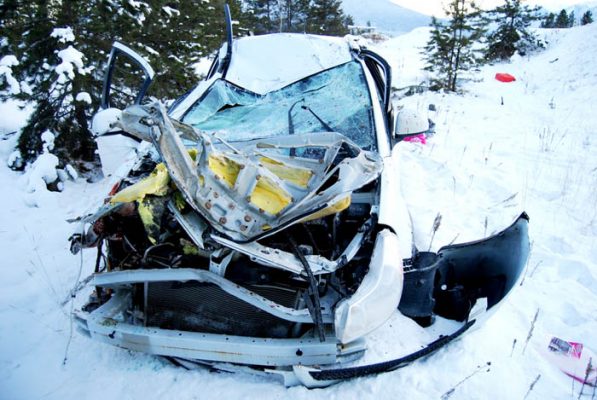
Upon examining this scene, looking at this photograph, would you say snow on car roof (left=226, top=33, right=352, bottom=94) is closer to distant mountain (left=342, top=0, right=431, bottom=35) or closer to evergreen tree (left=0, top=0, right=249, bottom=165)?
evergreen tree (left=0, top=0, right=249, bottom=165)

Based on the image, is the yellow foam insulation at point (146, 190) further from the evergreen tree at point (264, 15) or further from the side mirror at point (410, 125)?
the evergreen tree at point (264, 15)

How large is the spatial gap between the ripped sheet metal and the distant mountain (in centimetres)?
4792

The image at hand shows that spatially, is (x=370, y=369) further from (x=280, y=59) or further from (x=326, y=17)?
(x=326, y=17)

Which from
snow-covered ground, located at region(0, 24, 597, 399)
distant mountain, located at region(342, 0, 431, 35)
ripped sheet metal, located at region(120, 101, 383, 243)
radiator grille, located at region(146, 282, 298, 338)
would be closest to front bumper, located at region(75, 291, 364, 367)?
radiator grille, located at region(146, 282, 298, 338)

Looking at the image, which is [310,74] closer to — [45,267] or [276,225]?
[276,225]

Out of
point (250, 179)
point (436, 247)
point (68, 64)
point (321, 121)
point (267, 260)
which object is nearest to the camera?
point (267, 260)

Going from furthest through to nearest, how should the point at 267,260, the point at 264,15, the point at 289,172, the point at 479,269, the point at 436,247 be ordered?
the point at 264,15
the point at 436,247
the point at 479,269
the point at 289,172
the point at 267,260

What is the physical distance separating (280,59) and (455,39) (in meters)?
7.48

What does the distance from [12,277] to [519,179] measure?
5.58 m

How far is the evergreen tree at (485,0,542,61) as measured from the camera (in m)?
14.6

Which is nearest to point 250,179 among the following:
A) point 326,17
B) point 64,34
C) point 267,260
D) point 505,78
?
point 267,260

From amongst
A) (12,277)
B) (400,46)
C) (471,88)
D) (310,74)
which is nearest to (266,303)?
(310,74)

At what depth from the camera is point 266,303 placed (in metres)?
1.84

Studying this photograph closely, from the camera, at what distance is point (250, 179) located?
2006 mm
